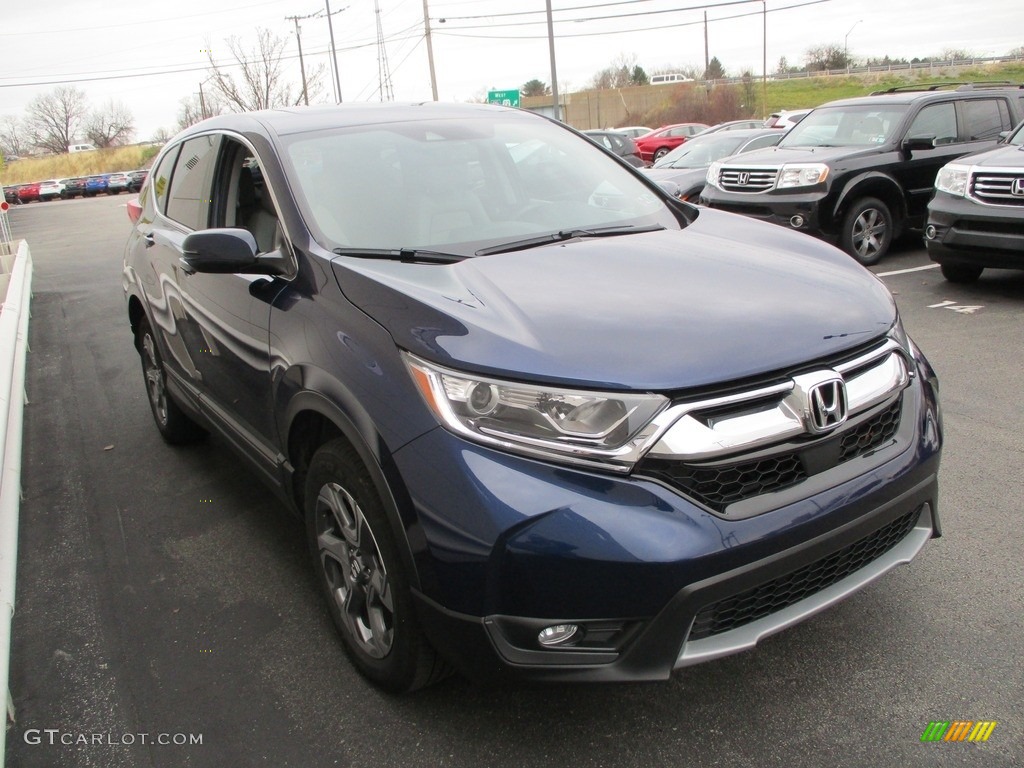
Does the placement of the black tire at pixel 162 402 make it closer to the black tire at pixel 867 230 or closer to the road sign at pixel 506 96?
the black tire at pixel 867 230

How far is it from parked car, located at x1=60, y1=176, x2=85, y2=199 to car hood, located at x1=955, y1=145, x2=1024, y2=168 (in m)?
54.9

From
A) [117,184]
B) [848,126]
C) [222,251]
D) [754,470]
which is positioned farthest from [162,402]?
[117,184]

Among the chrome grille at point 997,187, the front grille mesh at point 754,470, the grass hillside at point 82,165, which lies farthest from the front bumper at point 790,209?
the grass hillside at point 82,165

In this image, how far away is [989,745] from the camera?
227 centimetres

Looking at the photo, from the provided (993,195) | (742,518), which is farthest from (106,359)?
(993,195)

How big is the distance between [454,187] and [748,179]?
6.83m

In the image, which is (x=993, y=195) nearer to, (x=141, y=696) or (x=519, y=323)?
(x=519, y=323)

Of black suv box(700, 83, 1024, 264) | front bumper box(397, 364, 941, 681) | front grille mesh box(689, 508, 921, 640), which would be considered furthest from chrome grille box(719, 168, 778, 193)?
front bumper box(397, 364, 941, 681)

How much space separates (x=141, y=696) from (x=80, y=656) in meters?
0.42

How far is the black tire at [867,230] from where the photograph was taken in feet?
29.4

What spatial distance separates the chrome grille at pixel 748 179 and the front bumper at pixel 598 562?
24.7ft

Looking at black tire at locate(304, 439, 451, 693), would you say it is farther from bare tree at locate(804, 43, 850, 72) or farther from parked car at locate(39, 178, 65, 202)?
bare tree at locate(804, 43, 850, 72)

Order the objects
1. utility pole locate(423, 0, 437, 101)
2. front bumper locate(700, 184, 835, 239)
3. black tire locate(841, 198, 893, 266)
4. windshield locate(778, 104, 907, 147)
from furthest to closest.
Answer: utility pole locate(423, 0, 437, 101) → windshield locate(778, 104, 907, 147) → black tire locate(841, 198, 893, 266) → front bumper locate(700, 184, 835, 239)

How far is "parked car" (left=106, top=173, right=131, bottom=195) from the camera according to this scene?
51938mm
